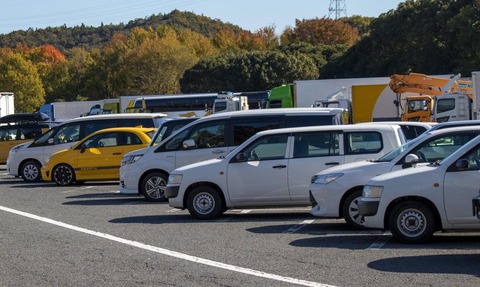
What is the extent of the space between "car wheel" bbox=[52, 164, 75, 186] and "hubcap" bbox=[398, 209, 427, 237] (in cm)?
1394

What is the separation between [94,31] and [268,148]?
182 meters

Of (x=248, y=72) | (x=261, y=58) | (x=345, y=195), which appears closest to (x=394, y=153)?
(x=345, y=195)

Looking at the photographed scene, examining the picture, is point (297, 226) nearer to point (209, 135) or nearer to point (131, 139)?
point (209, 135)

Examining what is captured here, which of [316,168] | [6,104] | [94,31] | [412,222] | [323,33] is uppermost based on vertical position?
[94,31]

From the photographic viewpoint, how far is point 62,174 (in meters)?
24.2

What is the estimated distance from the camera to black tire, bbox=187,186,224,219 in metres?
15.5

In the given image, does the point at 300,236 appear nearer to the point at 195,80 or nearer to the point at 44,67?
the point at 195,80

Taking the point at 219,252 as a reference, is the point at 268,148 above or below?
above

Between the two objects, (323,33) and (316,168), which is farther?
(323,33)

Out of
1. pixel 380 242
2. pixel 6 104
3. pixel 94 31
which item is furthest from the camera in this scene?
pixel 94 31

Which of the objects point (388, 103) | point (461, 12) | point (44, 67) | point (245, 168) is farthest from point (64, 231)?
point (44, 67)

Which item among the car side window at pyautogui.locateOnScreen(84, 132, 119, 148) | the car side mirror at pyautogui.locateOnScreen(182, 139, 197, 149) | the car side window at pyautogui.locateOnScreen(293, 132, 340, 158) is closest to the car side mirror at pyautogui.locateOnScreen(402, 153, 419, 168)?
the car side window at pyautogui.locateOnScreen(293, 132, 340, 158)

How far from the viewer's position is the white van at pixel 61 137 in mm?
25594

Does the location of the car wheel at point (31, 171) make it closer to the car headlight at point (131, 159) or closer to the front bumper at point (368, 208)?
the car headlight at point (131, 159)
